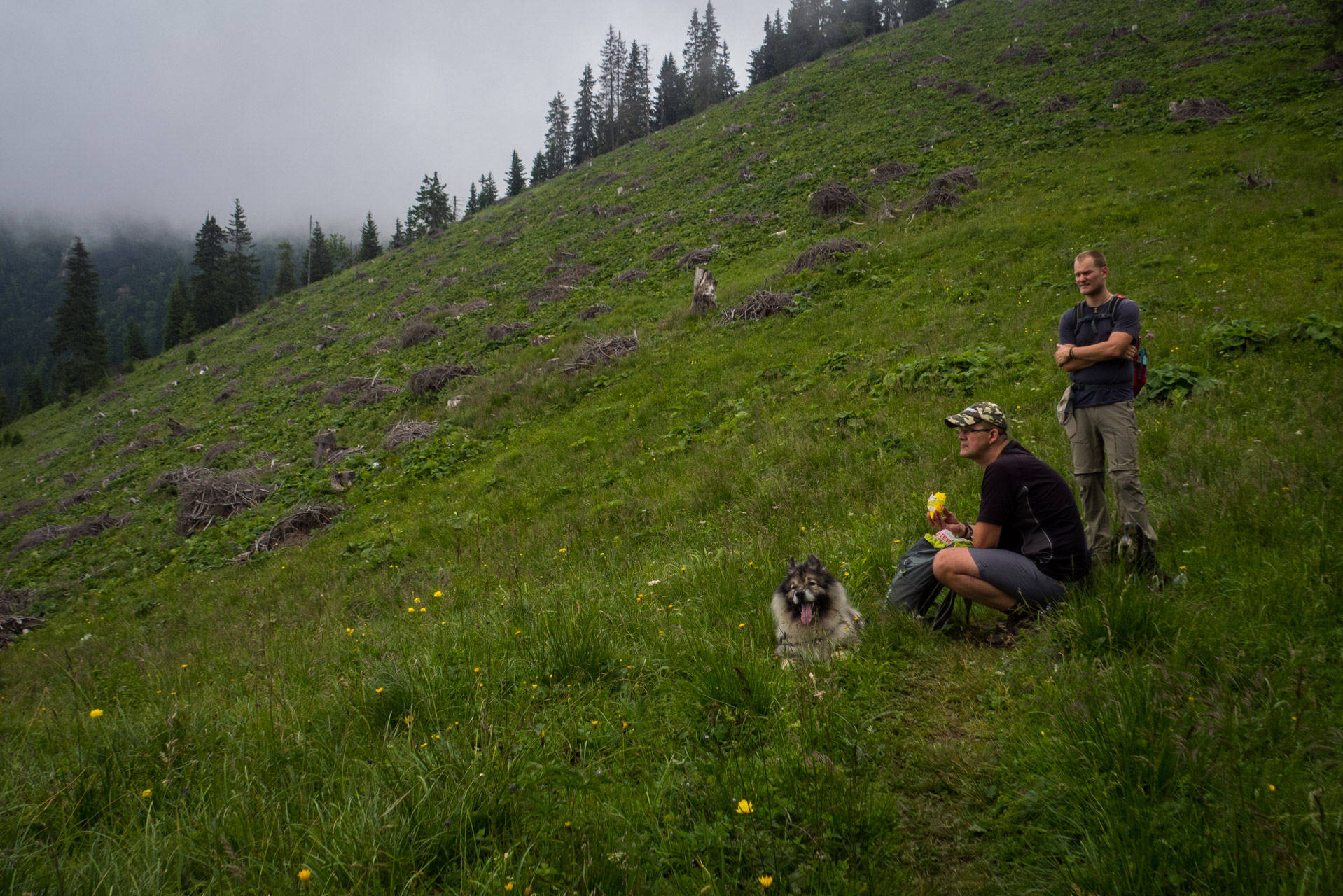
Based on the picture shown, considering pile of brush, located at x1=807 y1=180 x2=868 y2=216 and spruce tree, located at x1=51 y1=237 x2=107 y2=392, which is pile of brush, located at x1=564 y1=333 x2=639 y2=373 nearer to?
pile of brush, located at x1=807 y1=180 x2=868 y2=216

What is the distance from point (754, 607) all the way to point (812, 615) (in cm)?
71

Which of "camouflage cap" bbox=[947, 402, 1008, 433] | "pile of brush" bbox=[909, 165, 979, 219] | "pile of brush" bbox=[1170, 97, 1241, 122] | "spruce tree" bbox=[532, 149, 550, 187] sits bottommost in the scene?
"camouflage cap" bbox=[947, 402, 1008, 433]

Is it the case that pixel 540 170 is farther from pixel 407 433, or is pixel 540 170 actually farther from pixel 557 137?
pixel 407 433

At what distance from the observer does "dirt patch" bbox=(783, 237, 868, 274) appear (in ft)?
56.4

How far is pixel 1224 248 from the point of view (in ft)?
36.3

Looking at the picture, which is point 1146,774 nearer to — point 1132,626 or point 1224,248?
point 1132,626

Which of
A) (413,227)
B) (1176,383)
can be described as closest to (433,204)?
(413,227)

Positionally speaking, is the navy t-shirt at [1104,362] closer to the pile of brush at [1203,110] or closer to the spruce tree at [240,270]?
the pile of brush at [1203,110]

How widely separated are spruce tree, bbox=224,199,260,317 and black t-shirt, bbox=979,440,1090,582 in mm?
71385

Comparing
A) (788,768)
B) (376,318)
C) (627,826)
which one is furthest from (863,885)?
(376,318)

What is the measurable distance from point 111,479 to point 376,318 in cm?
1426

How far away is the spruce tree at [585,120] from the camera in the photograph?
216ft

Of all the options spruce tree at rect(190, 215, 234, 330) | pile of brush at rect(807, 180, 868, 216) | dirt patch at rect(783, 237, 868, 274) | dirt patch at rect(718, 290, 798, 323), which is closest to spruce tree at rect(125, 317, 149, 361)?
spruce tree at rect(190, 215, 234, 330)

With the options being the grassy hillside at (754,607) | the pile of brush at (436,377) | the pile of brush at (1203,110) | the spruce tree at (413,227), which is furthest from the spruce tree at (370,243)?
the pile of brush at (1203,110)
